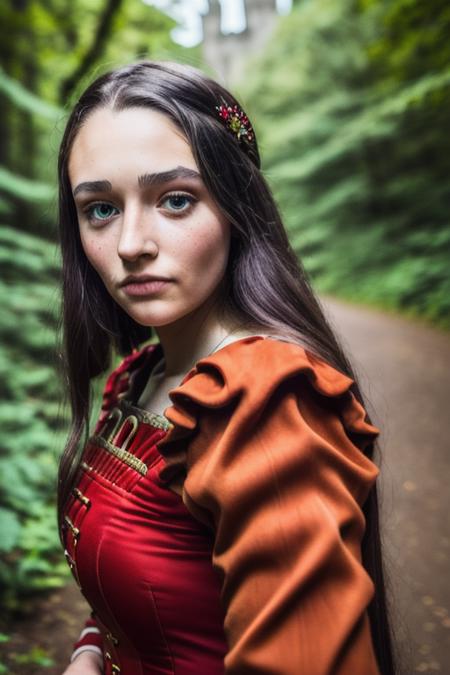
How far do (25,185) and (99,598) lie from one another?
4.46 metres

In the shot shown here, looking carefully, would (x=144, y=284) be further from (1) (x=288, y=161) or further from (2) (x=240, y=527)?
(1) (x=288, y=161)

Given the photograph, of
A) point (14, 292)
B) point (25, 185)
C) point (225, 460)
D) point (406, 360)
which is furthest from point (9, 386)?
point (406, 360)

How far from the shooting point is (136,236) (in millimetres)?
1072

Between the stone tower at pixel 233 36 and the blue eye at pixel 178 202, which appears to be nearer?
the blue eye at pixel 178 202

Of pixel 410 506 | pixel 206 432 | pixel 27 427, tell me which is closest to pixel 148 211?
pixel 206 432

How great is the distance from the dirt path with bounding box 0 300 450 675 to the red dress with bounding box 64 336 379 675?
0.65m

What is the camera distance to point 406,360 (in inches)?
313

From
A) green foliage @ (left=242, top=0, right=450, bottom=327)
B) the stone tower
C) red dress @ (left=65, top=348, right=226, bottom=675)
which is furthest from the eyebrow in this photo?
the stone tower

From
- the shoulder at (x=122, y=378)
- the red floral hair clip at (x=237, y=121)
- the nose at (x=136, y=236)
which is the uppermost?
the red floral hair clip at (x=237, y=121)

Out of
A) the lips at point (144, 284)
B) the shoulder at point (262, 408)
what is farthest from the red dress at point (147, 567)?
the lips at point (144, 284)

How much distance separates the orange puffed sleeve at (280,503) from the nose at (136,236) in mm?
274

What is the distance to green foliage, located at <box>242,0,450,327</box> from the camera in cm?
1043

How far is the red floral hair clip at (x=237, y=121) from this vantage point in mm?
1205

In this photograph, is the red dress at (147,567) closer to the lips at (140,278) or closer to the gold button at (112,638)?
the gold button at (112,638)
